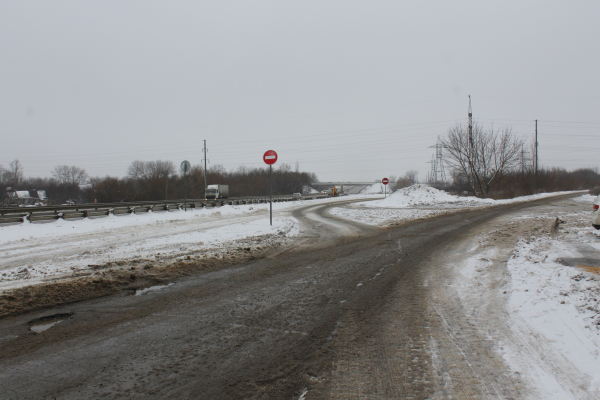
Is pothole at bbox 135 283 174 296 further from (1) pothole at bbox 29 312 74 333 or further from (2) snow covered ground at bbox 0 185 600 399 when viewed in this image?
(2) snow covered ground at bbox 0 185 600 399

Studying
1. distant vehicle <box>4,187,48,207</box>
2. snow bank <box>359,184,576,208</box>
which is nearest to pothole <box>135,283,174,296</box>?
snow bank <box>359,184,576,208</box>

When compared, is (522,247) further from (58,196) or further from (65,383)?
(58,196)

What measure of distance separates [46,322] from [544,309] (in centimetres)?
671

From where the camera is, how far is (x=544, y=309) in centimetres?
480

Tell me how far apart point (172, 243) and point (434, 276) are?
319 inches

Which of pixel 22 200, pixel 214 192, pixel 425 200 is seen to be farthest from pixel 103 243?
pixel 22 200

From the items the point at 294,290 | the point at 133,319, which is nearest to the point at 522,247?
the point at 294,290

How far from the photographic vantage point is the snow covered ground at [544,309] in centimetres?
321

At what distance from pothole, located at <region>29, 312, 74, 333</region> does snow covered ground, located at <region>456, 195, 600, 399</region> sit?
5436mm

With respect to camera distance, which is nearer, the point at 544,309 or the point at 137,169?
the point at 544,309

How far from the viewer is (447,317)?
188 inches

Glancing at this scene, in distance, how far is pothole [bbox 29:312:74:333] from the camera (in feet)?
14.9

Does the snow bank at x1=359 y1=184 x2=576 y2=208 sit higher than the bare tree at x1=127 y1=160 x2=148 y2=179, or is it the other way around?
the bare tree at x1=127 y1=160 x2=148 y2=179

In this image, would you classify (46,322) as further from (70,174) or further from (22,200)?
(70,174)
